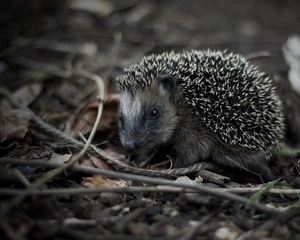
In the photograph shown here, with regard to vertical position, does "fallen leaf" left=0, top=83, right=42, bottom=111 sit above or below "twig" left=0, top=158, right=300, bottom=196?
above

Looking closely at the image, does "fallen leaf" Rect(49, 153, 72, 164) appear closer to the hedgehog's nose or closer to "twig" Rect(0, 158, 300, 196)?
"twig" Rect(0, 158, 300, 196)

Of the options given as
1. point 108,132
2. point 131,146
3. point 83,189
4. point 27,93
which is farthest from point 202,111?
point 27,93

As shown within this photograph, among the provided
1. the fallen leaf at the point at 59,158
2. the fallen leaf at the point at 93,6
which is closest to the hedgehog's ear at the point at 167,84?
the fallen leaf at the point at 59,158

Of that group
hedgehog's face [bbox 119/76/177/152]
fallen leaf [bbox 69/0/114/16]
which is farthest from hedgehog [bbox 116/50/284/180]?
fallen leaf [bbox 69/0/114/16]

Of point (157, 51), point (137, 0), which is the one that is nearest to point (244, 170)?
point (157, 51)

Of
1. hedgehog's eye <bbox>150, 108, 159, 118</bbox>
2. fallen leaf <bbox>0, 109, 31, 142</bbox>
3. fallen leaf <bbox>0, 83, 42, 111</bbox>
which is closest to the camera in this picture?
fallen leaf <bbox>0, 109, 31, 142</bbox>

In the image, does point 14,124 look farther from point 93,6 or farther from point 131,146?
point 93,6

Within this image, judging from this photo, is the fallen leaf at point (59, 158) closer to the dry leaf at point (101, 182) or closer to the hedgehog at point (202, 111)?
the dry leaf at point (101, 182)

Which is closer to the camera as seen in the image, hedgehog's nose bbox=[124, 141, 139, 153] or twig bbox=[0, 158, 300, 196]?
twig bbox=[0, 158, 300, 196]
